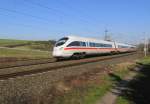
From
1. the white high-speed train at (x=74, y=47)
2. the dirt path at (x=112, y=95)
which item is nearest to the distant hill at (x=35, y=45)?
the white high-speed train at (x=74, y=47)

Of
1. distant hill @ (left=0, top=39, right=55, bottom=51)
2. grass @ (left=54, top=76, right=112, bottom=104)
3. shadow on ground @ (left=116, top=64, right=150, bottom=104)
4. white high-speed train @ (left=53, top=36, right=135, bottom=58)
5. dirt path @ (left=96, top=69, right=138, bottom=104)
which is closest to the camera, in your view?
grass @ (left=54, top=76, right=112, bottom=104)

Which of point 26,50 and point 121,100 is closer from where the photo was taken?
point 121,100

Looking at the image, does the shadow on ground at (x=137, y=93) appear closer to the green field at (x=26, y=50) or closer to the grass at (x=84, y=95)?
the grass at (x=84, y=95)

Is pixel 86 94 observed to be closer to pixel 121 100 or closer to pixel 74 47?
pixel 121 100

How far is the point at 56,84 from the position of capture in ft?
48.4

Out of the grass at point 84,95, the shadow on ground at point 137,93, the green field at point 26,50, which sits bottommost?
the shadow on ground at point 137,93

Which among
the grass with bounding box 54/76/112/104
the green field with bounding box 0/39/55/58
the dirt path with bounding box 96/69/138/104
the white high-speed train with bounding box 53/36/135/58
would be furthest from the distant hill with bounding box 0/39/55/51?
the grass with bounding box 54/76/112/104

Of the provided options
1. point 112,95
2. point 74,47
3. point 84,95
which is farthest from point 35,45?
point 84,95

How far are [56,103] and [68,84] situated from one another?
3.59m

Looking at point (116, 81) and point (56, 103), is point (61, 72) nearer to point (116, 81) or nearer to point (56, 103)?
point (116, 81)

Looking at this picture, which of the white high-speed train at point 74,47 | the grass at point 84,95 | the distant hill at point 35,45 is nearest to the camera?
the grass at point 84,95

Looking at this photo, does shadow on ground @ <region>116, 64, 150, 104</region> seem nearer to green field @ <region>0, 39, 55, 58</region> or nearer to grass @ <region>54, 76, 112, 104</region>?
grass @ <region>54, 76, 112, 104</region>

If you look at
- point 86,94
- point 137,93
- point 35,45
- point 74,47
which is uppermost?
point 35,45

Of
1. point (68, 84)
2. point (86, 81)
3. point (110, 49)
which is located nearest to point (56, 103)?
point (68, 84)
